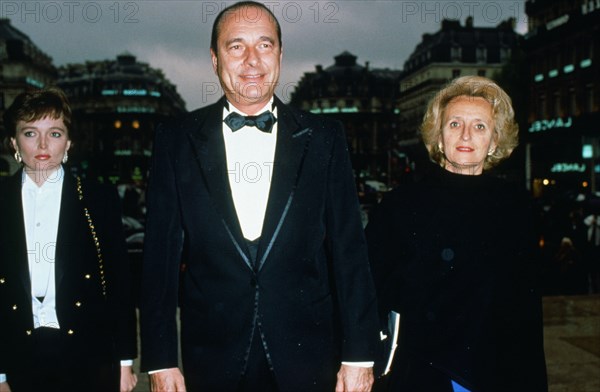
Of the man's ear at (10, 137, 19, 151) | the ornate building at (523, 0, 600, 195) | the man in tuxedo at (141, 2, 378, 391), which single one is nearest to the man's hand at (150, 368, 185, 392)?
the man in tuxedo at (141, 2, 378, 391)

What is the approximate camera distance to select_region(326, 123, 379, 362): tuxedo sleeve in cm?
276

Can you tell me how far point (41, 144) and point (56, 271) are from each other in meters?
0.68

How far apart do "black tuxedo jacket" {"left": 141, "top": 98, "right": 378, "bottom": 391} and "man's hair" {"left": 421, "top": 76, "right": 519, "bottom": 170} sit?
0.72 meters

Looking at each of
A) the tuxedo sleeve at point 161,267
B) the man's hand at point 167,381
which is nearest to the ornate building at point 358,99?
the tuxedo sleeve at point 161,267

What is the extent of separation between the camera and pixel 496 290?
3.03 metres

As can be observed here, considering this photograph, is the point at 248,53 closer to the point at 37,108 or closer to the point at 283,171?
the point at 283,171

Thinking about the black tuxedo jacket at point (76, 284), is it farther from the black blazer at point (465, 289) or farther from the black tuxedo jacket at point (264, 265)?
the black blazer at point (465, 289)

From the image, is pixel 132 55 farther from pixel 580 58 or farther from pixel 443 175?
pixel 443 175

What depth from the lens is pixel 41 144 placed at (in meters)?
3.29

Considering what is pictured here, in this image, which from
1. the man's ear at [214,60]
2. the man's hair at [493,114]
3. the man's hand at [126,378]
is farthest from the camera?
the man's hand at [126,378]

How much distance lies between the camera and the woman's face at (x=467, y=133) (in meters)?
3.18

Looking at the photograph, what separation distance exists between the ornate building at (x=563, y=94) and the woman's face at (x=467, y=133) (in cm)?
3404

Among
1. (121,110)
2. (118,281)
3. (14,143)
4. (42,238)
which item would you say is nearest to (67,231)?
(42,238)

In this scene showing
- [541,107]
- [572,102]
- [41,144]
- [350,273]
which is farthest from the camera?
[541,107]
